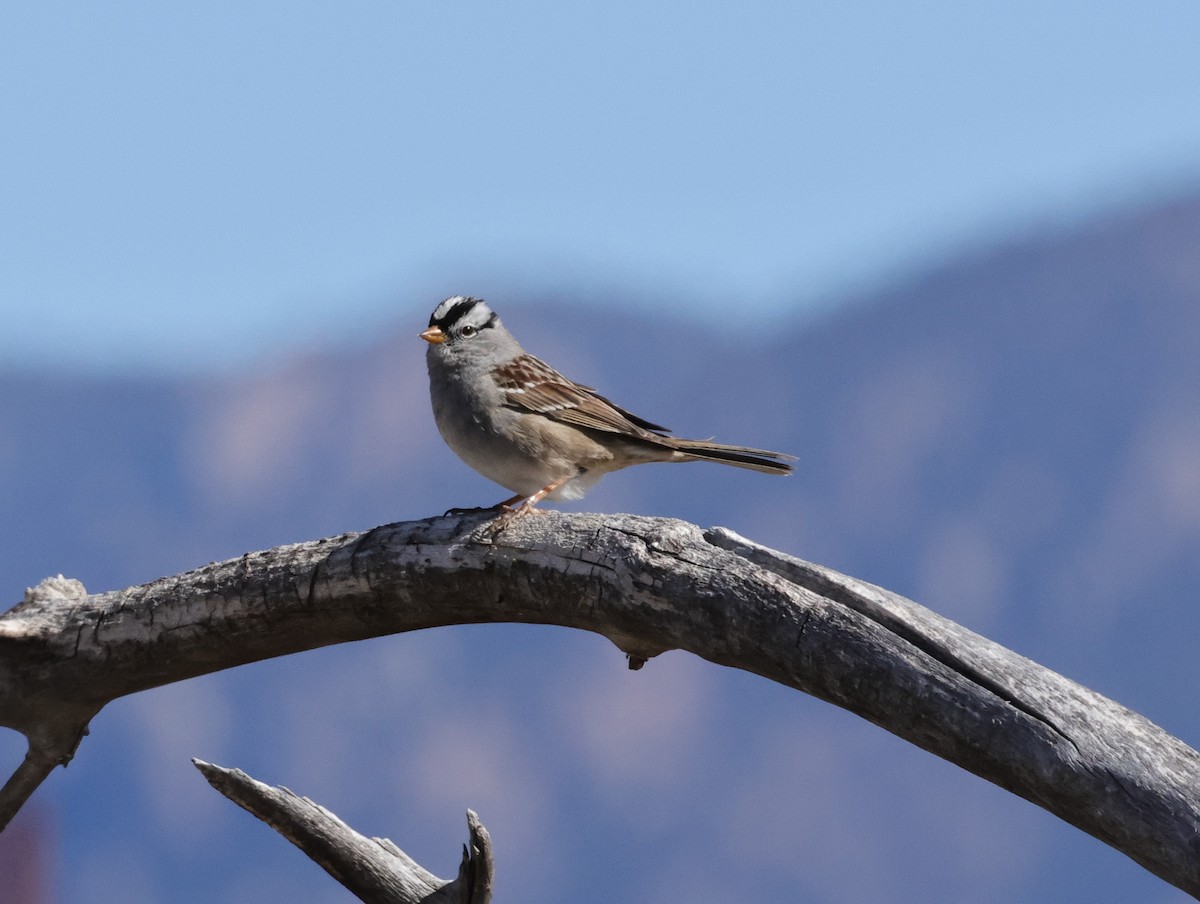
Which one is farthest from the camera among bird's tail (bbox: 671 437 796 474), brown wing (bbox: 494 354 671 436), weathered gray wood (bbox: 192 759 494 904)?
brown wing (bbox: 494 354 671 436)

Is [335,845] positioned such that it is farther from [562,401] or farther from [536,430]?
[562,401]

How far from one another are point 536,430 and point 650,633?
1.86m

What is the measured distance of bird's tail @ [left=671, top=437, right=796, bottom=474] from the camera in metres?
6.32

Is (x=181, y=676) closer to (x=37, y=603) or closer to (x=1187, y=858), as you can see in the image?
(x=37, y=603)

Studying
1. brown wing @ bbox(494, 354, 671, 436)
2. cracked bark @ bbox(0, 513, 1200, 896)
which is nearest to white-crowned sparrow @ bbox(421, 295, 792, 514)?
brown wing @ bbox(494, 354, 671, 436)

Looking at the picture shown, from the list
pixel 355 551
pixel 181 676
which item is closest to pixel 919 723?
pixel 355 551

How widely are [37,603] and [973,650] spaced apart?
402cm

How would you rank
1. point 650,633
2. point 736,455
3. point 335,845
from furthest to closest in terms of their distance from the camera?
point 736,455
point 335,845
point 650,633

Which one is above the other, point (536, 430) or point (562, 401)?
point (562, 401)

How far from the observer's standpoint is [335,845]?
5.50 meters

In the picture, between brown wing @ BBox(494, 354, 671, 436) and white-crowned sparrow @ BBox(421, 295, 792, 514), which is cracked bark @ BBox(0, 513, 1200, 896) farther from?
brown wing @ BBox(494, 354, 671, 436)

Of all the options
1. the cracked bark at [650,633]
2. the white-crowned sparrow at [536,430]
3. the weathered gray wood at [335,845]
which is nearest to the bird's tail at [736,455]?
the white-crowned sparrow at [536,430]

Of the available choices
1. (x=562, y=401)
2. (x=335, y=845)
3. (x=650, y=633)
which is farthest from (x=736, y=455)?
(x=335, y=845)

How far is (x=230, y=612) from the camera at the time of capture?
5.70 metres
